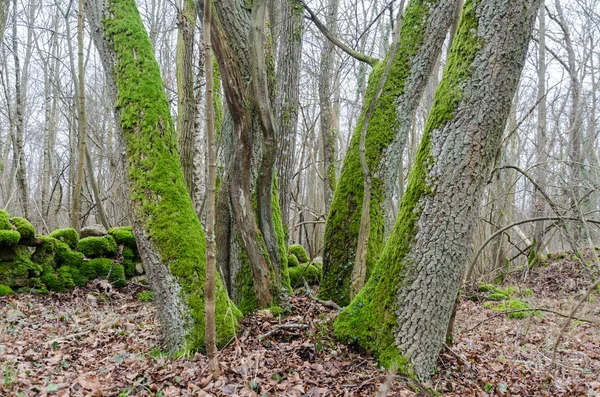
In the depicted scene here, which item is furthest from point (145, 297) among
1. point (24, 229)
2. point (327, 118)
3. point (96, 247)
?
point (327, 118)

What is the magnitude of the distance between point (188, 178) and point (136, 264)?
6.17ft

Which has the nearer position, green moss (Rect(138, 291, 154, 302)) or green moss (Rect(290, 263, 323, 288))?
green moss (Rect(138, 291, 154, 302))

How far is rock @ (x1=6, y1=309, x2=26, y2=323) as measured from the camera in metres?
4.77

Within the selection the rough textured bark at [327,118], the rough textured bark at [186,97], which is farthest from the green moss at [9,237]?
the rough textured bark at [327,118]

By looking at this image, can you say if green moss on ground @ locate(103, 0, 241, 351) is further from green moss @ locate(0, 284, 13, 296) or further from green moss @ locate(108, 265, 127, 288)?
green moss @ locate(108, 265, 127, 288)

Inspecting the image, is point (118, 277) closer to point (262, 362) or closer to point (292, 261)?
point (292, 261)

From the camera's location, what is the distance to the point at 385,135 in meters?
4.69

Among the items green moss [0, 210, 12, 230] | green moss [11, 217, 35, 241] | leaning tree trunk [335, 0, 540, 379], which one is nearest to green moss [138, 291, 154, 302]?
green moss [11, 217, 35, 241]

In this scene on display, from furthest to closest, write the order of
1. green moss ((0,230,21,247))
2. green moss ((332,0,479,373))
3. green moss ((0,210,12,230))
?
green moss ((0,210,12,230)), green moss ((0,230,21,247)), green moss ((332,0,479,373))

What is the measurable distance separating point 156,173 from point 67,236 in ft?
15.0

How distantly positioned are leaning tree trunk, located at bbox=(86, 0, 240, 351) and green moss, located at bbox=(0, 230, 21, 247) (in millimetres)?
3667

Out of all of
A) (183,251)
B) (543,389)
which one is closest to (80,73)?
(183,251)

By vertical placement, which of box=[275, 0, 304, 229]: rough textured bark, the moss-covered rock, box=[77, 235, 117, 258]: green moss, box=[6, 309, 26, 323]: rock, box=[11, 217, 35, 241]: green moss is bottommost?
box=[6, 309, 26, 323]: rock

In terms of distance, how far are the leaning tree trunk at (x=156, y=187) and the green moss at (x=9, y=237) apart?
367cm
